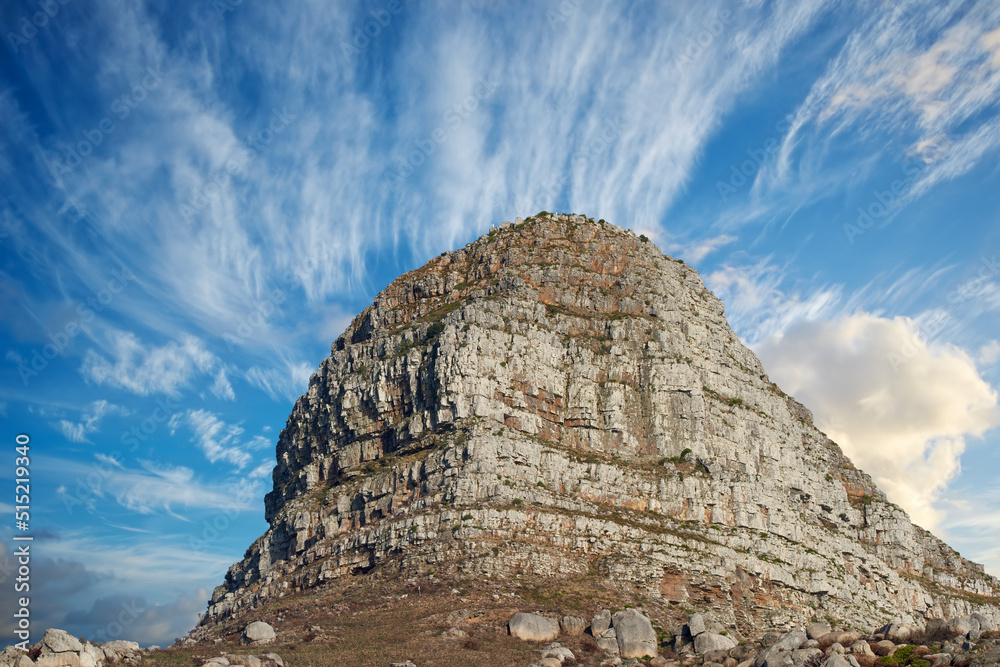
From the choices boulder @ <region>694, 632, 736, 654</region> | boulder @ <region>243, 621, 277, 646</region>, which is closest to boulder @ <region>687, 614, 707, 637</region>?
boulder @ <region>694, 632, 736, 654</region>

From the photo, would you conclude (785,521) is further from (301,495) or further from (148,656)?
(148,656)

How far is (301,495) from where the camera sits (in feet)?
350

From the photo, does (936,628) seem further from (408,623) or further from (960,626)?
(408,623)

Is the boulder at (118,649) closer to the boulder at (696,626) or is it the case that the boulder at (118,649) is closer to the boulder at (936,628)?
the boulder at (696,626)

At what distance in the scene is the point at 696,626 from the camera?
68.7 m

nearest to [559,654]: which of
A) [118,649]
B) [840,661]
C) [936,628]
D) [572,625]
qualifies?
[572,625]

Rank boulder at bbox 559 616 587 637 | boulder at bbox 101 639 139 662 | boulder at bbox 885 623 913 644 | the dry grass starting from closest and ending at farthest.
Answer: boulder at bbox 885 623 913 644, boulder at bbox 101 639 139 662, the dry grass, boulder at bbox 559 616 587 637

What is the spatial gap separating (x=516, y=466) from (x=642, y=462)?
16903 mm

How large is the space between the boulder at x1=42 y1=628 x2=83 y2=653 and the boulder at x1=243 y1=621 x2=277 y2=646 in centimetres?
1770

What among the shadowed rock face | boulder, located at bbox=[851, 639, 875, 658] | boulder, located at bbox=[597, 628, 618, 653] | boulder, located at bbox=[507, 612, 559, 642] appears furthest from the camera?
the shadowed rock face

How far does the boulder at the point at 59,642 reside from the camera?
52094mm

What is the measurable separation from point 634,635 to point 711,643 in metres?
6.94

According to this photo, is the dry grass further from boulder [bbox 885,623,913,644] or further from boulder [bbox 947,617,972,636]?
boulder [bbox 947,617,972,636]

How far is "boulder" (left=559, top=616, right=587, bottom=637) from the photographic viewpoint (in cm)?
7250
